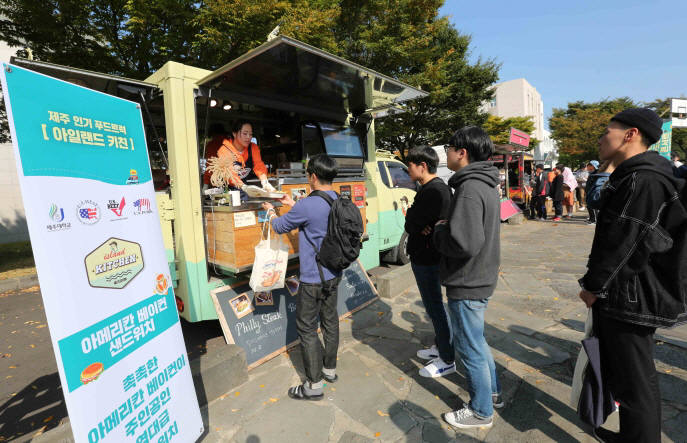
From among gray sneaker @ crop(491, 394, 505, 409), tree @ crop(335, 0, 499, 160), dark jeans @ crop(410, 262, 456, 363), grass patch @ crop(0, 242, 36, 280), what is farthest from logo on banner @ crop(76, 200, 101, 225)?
grass patch @ crop(0, 242, 36, 280)

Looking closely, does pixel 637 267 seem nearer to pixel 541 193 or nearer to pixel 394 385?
pixel 394 385

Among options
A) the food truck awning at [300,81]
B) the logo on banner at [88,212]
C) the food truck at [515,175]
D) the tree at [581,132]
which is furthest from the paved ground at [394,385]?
the tree at [581,132]

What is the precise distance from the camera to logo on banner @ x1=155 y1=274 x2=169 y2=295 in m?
2.01

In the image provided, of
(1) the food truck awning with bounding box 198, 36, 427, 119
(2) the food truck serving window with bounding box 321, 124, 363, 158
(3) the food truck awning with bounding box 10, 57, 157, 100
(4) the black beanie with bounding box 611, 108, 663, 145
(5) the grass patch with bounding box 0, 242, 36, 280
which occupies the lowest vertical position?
(5) the grass patch with bounding box 0, 242, 36, 280

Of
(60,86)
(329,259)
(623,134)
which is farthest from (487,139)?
(60,86)

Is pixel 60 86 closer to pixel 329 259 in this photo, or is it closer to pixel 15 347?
pixel 329 259

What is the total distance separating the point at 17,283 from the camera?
6754mm

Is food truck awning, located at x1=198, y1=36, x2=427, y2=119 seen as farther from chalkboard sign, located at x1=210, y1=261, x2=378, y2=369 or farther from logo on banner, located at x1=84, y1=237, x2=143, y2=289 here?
chalkboard sign, located at x1=210, y1=261, x2=378, y2=369

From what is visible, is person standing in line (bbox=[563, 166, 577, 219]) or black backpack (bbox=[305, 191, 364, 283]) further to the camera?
person standing in line (bbox=[563, 166, 577, 219])

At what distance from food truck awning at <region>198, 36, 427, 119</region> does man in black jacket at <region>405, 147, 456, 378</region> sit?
128cm

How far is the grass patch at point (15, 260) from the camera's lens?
24.2 feet

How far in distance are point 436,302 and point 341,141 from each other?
3.13 m

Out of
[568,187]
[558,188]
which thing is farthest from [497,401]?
[568,187]

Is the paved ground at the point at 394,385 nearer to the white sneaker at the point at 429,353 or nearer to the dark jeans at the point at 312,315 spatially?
the white sneaker at the point at 429,353
